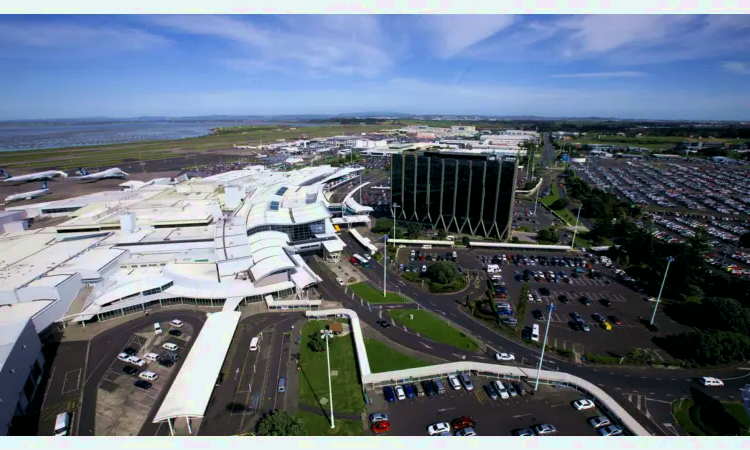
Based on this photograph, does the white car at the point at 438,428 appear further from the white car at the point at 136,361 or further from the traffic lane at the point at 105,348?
the white car at the point at 136,361

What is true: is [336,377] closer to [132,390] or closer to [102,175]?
[132,390]

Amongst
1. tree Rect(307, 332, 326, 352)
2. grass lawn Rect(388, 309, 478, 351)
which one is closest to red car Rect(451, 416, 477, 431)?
grass lawn Rect(388, 309, 478, 351)

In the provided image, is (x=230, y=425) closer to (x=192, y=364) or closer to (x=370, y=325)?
(x=192, y=364)

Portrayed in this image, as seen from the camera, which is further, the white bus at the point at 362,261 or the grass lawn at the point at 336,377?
the white bus at the point at 362,261

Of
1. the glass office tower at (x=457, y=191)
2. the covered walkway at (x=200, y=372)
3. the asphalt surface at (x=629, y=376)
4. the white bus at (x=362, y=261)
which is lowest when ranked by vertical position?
the asphalt surface at (x=629, y=376)

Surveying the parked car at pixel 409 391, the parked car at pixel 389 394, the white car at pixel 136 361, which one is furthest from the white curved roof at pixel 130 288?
the parked car at pixel 409 391

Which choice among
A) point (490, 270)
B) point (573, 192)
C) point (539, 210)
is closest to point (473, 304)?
point (490, 270)

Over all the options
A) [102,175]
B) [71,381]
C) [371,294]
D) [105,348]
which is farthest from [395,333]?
[102,175]
